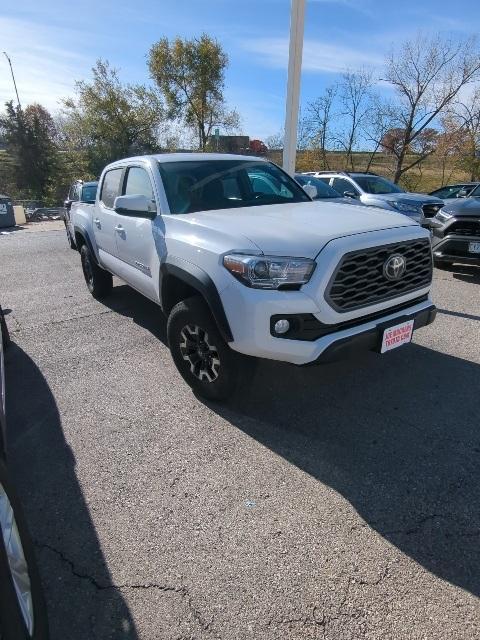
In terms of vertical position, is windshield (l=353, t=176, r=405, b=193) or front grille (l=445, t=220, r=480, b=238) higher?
windshield (l=353, t=176, r=405, b=193)

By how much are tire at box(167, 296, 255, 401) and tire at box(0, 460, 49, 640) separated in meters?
1.59

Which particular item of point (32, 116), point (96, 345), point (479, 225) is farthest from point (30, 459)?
point (32, 116)

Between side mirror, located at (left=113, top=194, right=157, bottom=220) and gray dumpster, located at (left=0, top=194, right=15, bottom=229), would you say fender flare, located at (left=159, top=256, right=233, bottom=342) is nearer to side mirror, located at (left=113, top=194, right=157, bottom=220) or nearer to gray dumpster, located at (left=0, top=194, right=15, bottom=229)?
side mirror, located at (left=113, top=194, right=157, bottom=220)

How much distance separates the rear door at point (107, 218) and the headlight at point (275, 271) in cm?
244

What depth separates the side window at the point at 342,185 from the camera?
10.3m

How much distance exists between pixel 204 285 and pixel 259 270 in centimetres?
44

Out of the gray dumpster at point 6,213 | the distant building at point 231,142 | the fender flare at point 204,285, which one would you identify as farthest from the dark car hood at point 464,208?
the distant building at point 231,142

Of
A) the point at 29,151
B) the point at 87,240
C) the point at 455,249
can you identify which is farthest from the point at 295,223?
the point at 29,151

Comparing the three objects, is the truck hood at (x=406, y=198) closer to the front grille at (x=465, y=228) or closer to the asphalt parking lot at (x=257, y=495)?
the front grille at (x=465, y=228)

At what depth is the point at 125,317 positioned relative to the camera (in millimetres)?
5320

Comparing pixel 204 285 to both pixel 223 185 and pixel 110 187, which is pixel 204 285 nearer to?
pixel 223 185

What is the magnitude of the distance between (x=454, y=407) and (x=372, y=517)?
1.38 m

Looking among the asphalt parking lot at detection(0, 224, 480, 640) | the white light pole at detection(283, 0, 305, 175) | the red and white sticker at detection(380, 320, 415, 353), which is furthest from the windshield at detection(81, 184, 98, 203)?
the red and white sticker at detection(380, 320, 415, 353)

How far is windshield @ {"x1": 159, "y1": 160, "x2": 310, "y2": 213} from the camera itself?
3662 millimetres
